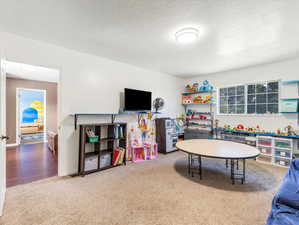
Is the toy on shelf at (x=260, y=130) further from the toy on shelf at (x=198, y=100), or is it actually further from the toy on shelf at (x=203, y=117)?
the toy on shelf at (x=198, y=100)

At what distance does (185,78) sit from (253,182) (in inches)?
158

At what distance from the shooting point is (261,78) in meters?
3.98

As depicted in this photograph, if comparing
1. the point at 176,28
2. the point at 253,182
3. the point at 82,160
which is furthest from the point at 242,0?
the point at 82,160

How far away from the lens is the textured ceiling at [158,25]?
1738mm

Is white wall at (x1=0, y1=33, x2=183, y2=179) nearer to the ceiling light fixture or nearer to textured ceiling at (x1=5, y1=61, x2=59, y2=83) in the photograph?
textured ceiling at (x1=5, y1=61, x2=59, y2=83)

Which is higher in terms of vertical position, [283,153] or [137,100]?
[137,100]

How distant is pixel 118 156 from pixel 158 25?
2763mm

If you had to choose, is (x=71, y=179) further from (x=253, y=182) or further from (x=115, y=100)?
(x=253, y=182)

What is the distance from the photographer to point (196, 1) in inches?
65.6

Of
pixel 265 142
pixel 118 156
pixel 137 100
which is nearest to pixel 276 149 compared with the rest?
pixel 265 142

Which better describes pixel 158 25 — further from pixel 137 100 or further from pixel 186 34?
pixel 137 100

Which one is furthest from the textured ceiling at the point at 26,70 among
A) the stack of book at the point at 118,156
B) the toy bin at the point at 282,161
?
the toy bin at the point at 282,161

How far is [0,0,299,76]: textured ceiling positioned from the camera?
5.70 feet

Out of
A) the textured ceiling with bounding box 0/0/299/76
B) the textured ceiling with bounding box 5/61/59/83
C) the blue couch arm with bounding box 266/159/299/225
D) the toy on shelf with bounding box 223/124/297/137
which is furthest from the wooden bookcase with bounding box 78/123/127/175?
the toy on shelf with bounding box 223/124/297/137
